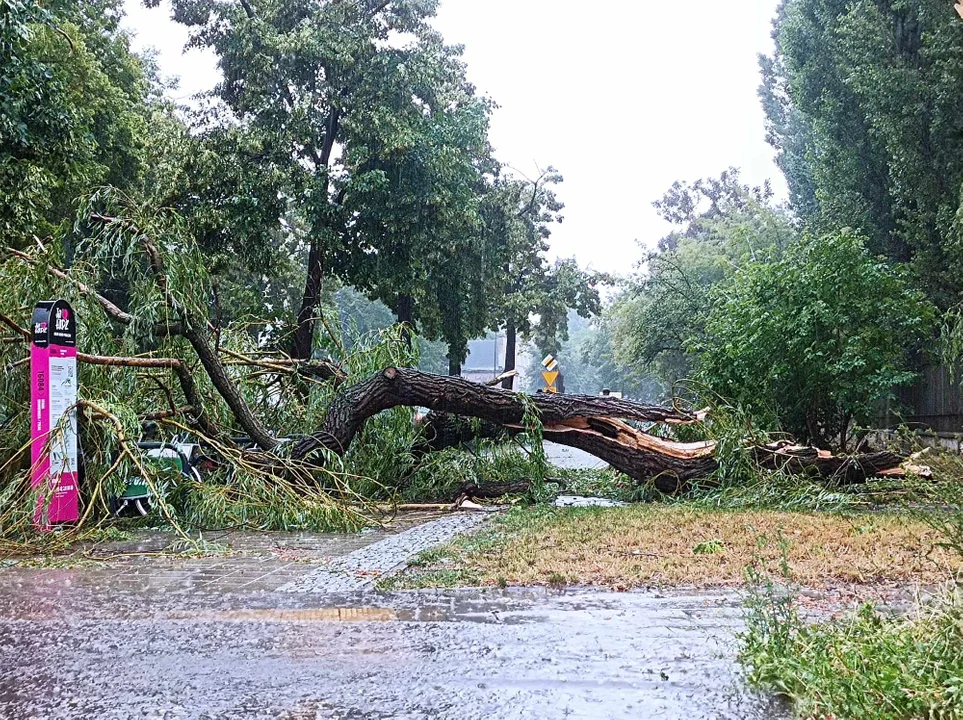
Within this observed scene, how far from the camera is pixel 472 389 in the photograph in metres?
11.8

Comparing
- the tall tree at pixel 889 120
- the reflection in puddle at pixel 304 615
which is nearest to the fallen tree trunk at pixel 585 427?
the reflection in puddle at pixel 304 615

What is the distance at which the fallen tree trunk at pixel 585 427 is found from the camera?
11.4 metres

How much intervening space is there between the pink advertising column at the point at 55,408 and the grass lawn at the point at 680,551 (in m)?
3.85

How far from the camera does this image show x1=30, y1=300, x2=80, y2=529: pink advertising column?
8906 mm

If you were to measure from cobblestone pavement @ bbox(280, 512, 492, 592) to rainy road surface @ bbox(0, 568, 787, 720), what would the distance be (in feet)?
1.07

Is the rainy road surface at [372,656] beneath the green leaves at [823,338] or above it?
beneath

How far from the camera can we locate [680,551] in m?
7.29

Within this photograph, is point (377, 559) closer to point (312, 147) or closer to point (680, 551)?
point (680, 551)

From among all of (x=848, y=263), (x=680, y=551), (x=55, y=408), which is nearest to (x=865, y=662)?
(x=680, y=551)

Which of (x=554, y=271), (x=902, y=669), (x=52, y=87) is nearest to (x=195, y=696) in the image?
(x=902, y=669)

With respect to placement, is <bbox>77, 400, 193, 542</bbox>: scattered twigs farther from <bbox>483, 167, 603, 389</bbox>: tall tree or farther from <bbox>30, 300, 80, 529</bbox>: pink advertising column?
<bbox>483, 167, 603, 389</bbox>: tall tree

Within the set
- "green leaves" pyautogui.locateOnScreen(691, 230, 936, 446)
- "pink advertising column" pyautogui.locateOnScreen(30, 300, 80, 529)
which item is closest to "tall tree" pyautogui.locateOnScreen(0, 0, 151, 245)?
"pink advertising column" pyautogui.locateOnScreen(30, 300, 80, 529)

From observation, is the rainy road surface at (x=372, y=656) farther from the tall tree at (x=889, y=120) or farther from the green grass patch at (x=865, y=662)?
the tall tree at (x=889, y=120)

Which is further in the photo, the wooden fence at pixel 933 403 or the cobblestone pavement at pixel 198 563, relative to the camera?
the wooden fence at pixel 933 403
